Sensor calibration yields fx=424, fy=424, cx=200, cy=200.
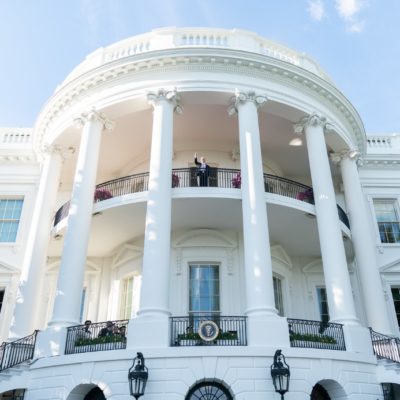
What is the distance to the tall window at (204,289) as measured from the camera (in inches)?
568

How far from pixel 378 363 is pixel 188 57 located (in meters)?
11.1

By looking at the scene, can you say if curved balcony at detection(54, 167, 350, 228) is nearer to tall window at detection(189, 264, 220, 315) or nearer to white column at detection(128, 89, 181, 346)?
white column at detection(128, 89, 181, 346)

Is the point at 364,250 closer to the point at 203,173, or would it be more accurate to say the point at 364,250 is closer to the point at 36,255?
the point at 203,173

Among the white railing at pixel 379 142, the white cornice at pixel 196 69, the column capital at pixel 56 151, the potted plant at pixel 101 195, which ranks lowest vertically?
the potted plant at pixel 101 195

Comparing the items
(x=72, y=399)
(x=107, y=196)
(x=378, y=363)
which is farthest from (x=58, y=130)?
(x=378, y=363)

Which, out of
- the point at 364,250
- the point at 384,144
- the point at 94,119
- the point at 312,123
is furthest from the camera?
the point at 384,144

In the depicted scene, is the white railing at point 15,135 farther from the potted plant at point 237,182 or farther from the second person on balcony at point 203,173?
the potted plant at point 237,182

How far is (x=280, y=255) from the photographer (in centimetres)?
1677

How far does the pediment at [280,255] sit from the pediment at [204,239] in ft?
6.53

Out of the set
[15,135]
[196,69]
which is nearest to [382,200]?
[196,69]

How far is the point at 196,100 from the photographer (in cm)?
1457

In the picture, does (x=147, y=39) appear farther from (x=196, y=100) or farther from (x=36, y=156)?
(x=36, y=156)

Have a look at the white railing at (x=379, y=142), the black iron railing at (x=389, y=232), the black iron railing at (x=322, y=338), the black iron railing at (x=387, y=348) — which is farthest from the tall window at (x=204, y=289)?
the white railing at (x=379, y=142)

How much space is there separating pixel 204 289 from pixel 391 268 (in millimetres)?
8331
